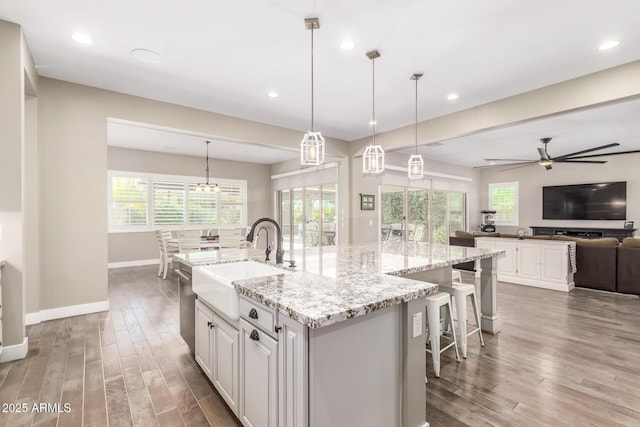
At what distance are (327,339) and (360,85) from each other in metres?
3.27

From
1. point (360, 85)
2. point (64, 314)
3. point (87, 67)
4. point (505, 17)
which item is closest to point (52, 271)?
point (64, 314)

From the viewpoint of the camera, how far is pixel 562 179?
327 inches

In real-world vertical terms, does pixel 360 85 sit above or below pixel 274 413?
above

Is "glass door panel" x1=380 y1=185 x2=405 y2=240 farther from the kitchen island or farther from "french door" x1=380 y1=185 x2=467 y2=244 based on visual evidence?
the kitchen island

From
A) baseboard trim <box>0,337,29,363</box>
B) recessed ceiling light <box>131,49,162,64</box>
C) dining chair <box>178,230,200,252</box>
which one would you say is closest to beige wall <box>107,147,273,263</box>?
dining chair <box>178,230,200,252</box>

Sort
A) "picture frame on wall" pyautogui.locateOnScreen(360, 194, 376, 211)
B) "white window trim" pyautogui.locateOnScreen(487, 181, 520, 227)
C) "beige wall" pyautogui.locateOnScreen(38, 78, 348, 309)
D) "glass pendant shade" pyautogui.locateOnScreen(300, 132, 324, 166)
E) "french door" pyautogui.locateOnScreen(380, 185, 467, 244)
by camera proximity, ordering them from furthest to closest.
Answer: "white window trim" pyautogui.locateOnScreen(487, 181, 520, 227), "french door" pyautogui.locateOnScreen(380, 185, 467, 244), "picture frame on wall" pyautogui.locateOnScreen(360, 194, 376, 211), "beige wall" pyautogui.locateOnScreen(38, 78, 348, 309), "glass pendant shade" pyautogui.locateOnScreen(300, 132, 324, 166)

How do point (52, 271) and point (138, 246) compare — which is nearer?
point (52, 271)

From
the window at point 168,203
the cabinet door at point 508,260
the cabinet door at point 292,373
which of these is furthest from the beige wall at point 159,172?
the cabinet door at point 292,373

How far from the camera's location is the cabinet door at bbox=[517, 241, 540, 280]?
5.23m

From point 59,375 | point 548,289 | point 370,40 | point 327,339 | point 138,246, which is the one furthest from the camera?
point 138,246

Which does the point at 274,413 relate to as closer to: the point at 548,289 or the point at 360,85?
the point at 360,85

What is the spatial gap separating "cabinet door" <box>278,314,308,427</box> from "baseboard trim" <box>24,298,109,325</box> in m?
3.60

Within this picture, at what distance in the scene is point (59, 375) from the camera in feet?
A: 7.77

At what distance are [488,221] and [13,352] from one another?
1054 cm
